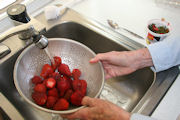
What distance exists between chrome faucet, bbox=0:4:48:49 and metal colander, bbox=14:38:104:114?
77 millimetres

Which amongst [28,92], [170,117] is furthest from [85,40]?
[170,117]

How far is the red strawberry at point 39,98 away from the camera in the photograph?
58cm

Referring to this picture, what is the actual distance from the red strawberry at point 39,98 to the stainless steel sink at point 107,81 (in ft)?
0.29

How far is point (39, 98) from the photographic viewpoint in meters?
0.58

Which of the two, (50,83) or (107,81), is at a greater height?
(50,83)

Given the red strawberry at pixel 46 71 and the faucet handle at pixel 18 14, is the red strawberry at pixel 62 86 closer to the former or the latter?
the red strawberry at pixel 46 71

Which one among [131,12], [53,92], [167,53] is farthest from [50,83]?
[131,12]

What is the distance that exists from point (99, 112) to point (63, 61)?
297 mm

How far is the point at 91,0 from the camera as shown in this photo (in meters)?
0.99

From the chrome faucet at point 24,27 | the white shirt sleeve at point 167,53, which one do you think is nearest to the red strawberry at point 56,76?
the chrome faucet at point 24,27

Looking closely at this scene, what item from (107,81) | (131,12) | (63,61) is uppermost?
(131,12)

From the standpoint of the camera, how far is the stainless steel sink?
0.63m

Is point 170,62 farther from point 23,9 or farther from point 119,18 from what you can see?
point 23,9

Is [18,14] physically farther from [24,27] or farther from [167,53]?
[167,53]
